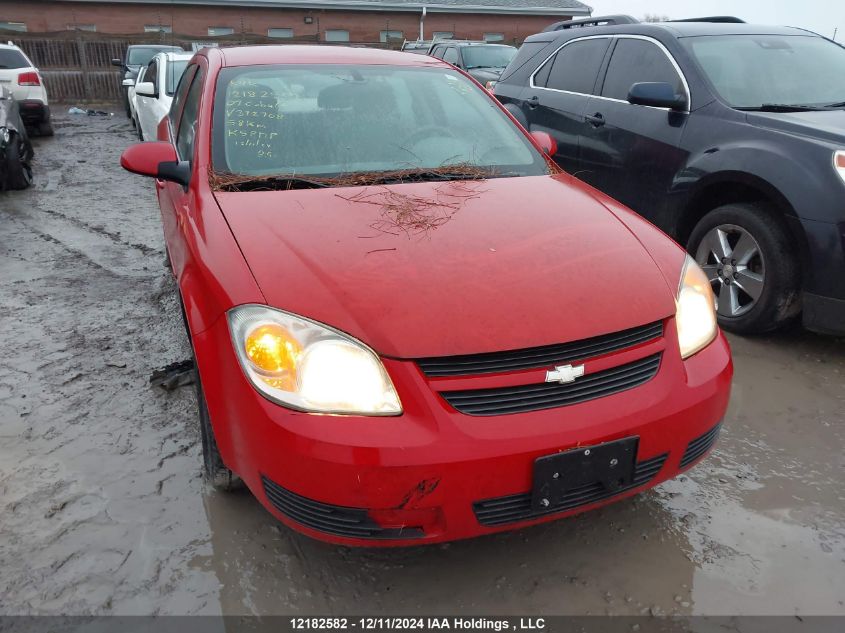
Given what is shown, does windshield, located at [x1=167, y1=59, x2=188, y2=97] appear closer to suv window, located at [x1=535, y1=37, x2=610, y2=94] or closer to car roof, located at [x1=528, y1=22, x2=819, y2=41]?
suv window, located at [x1=535, y1=37, x2=610, y2=94]

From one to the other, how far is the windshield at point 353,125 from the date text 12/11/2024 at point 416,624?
5.46 ft

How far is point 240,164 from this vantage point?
2.69m

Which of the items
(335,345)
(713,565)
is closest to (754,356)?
(713,565)

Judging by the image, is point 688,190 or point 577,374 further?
point 688,190

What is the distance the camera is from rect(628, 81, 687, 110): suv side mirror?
4254 mm

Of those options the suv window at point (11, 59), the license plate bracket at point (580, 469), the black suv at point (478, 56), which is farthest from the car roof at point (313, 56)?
the suv window at point (11, 59)

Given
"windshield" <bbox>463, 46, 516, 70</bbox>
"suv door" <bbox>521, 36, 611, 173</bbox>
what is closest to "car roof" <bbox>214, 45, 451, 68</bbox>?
"suv door" <bbox>521, 36, 611, 173</bbox>

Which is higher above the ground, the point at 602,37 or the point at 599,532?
the point at 602,37

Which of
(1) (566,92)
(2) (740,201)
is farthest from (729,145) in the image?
(1) (566,92)

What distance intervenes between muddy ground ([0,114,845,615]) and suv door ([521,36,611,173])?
243cm

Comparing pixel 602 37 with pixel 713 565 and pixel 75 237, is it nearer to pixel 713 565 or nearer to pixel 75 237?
pixel 713 565

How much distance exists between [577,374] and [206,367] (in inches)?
44.3

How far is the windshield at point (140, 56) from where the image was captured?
14953mm

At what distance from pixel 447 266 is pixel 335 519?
823 mm
